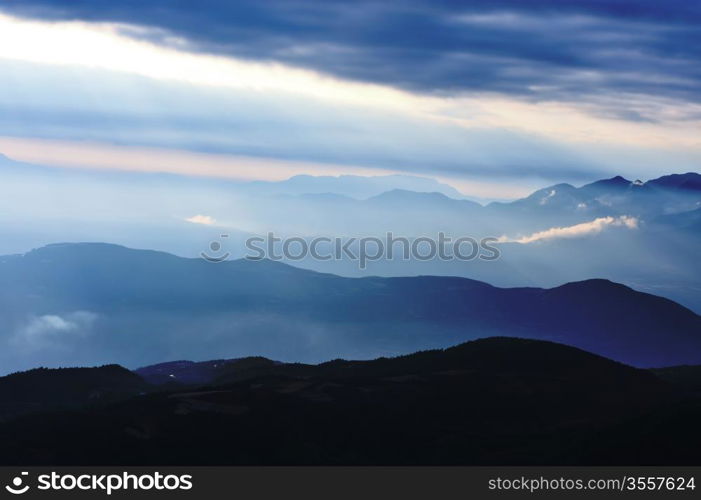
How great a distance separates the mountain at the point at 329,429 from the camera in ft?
493

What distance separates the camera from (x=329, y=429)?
168625mm

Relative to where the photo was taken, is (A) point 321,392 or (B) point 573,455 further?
(A) point 321,392

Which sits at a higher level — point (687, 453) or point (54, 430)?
point (54, 430)

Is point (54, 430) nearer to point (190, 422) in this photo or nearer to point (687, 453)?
point (190, 422)

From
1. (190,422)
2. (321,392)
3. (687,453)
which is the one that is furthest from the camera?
(321,392)

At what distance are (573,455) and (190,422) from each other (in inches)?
2503

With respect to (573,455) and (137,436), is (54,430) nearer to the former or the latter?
(137,436)

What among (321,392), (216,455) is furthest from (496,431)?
(216,455)

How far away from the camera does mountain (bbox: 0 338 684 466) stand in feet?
493

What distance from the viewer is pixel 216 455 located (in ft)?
501
